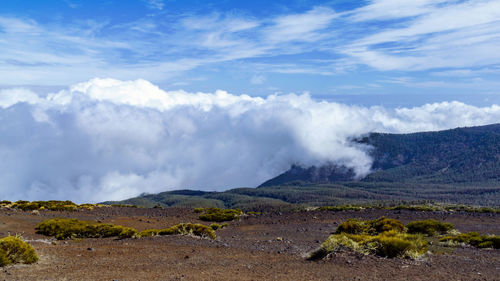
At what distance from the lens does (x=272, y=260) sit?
45.5ft

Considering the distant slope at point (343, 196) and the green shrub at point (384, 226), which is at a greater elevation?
the green shrub at point (384, 226)

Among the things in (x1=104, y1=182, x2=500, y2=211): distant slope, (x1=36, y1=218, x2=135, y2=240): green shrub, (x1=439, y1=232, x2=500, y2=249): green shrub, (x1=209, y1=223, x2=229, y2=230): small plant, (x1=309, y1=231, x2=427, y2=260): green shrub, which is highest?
(x1=36, y1=218, x2=135, y2=240): green shrub

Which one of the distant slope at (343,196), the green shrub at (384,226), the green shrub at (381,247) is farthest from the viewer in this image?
the distant slope at (343,196)

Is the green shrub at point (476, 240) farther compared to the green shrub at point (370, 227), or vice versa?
the green shrub at point (370, 227)

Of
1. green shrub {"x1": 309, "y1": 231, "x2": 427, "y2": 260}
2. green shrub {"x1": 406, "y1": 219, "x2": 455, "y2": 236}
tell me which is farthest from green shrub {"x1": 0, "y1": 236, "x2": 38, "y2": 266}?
green shrub {"x1": 406, "y1": 219, "x2": 455, "y2": 236}

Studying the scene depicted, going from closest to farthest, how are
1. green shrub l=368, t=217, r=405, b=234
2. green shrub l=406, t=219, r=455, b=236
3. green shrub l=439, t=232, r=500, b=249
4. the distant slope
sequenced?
green shrub l=439, t=232, r=500, b=249 < green shrub l=368, t=217, r=405, b=234 < green shrub l=406, t=219, r=455, b=236 < the distant slope

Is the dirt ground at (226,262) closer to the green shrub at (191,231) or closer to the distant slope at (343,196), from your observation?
the green shrub at (191,231)

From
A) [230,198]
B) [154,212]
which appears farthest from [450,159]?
[154,212]

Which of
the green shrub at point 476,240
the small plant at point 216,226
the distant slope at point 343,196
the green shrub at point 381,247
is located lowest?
the distant slope at point 343,196

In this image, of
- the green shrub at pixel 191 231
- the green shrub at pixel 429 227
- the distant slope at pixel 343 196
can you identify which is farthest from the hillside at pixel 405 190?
the green shrub at pixel 191 231

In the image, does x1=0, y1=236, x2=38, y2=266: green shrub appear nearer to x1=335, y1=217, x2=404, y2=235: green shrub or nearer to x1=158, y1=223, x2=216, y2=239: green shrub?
x1=158, y1=223, x2=216, y2=239: green shrub

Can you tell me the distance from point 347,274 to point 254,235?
11.3 meters

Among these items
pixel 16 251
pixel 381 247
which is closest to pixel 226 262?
pixel 381 247

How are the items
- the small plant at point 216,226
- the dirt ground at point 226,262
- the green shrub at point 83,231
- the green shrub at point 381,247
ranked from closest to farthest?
the dirt ground at point 226,262
the green shrub at point 381,247
the green shrub at point 83,231
the small plant at point 216,226
